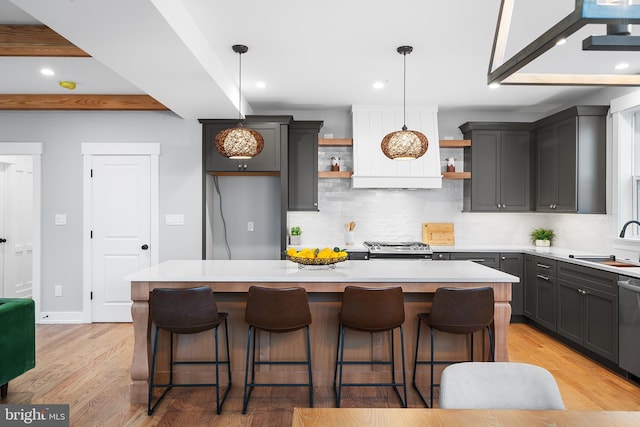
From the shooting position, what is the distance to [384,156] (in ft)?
17.1

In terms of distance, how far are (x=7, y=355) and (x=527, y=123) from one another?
586 centimetres

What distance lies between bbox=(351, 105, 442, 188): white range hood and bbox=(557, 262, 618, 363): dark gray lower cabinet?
5.98 feet

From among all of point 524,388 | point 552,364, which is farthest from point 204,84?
point 552,364

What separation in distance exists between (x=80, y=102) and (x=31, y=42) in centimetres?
192

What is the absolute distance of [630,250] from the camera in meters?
4.12

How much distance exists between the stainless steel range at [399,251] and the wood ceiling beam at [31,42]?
11.6 feet

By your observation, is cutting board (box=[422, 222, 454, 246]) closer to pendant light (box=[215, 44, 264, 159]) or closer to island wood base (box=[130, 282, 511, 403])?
island wood base (box=[130, 282, 511, 403])

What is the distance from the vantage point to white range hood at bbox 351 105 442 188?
5.18 meters

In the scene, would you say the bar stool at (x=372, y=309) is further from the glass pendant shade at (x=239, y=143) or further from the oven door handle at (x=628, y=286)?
the oven door handle at (x=628, y=286)

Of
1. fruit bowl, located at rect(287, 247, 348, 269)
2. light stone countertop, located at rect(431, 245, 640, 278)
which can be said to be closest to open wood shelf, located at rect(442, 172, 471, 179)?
light stone countertop, located at rect(431, 245, 640, 278)

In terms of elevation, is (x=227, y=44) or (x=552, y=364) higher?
(x=227, y=44)

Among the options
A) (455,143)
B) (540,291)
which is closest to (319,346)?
(540,291)

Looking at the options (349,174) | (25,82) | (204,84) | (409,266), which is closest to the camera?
(409,266)

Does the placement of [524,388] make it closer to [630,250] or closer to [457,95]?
[630,250]
